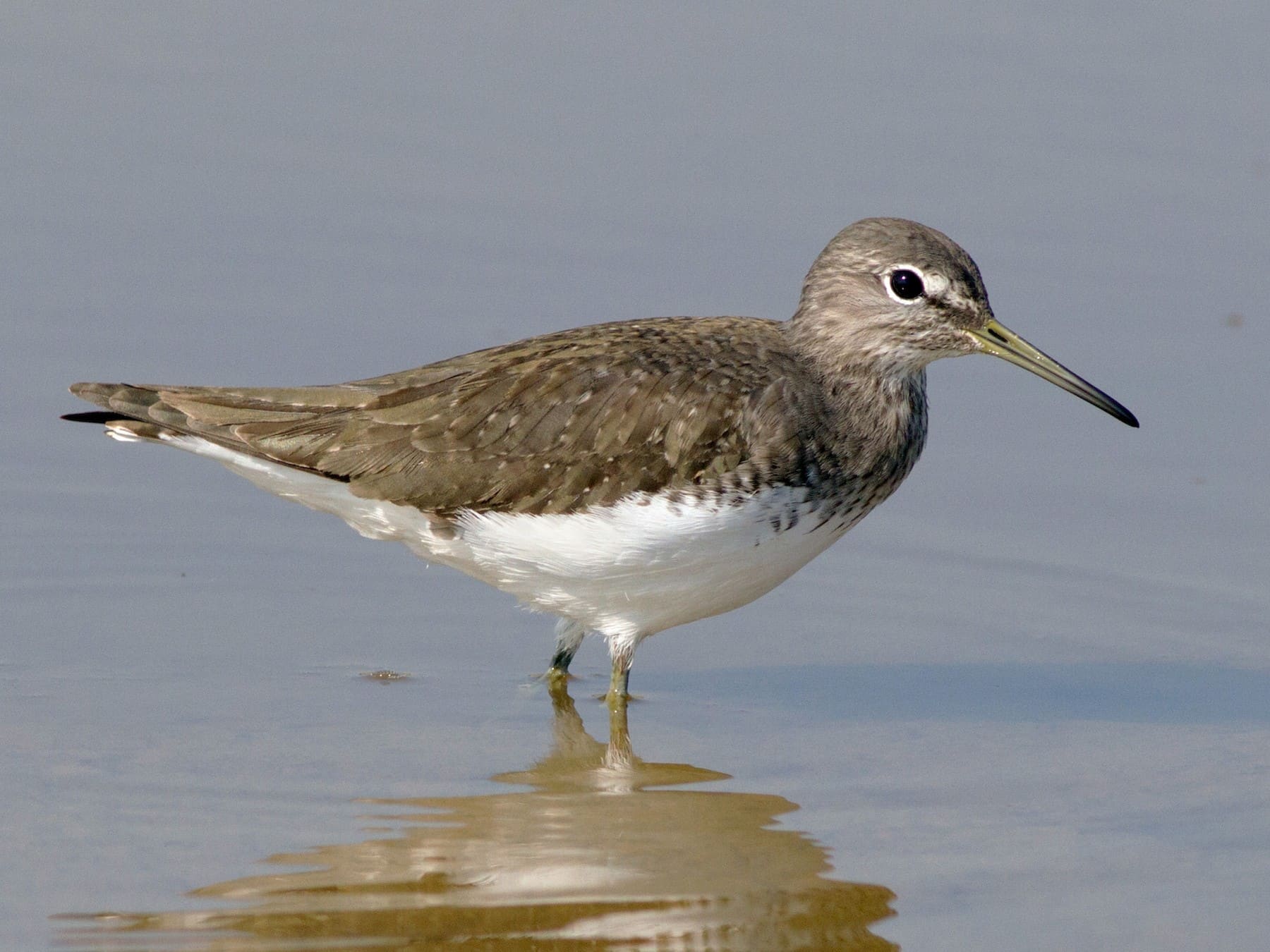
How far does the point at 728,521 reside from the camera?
9203 mm

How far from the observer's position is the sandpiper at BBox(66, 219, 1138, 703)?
9383mm

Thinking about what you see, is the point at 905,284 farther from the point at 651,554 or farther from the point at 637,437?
the point at 651,554

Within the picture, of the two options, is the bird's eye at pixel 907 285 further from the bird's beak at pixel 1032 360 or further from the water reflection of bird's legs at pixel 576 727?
the water reflection of bird's legs at pixel 576 727

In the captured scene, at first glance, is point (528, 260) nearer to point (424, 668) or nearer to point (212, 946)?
point (424, 668)

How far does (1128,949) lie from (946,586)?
153 inches

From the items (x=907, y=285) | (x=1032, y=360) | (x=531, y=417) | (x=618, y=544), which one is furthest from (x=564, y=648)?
(x=1032, y=360)

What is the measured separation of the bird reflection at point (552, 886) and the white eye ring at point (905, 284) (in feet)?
8.76

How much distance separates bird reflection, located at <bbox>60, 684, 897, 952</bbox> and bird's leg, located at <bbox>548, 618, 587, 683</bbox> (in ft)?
3.89

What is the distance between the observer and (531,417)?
9664 millimetres

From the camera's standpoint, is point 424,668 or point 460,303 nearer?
point 424,668

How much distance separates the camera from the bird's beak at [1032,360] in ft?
33.2

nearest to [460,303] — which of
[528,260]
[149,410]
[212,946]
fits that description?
[528,260]

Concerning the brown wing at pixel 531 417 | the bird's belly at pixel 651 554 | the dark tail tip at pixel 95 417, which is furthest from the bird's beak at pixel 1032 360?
the dark tail tip at pixel 95 417

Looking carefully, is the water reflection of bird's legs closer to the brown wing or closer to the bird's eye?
the brown wing
